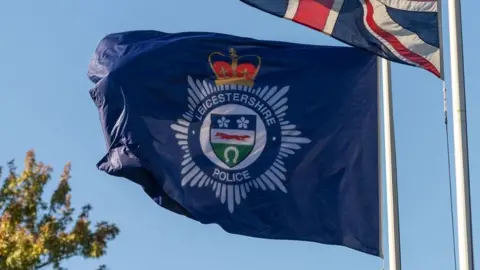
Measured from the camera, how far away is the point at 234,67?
2161 centimetres

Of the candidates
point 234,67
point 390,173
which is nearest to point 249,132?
point 234,67

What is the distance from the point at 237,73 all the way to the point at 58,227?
4.02 metres

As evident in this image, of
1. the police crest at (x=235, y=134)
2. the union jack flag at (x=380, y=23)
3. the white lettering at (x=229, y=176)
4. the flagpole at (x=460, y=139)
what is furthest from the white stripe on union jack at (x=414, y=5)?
the white lettering at (x=229, y=176)

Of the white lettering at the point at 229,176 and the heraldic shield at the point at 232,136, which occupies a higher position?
the heraldic shield at the point at 232,136

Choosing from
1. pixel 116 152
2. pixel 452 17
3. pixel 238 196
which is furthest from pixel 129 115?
pixel 452 17

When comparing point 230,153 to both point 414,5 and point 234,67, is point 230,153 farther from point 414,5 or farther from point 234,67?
point 414,5

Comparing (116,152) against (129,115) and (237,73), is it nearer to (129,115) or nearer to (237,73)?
(129,115)

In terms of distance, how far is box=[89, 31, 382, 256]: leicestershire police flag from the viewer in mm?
20797

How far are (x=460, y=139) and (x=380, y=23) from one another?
92.0 inches

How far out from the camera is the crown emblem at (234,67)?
21578mm

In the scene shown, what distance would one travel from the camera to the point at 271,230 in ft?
68.2

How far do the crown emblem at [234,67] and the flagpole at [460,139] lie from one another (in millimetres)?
3608

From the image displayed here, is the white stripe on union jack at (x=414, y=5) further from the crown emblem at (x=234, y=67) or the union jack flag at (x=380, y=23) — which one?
the crown emblem at (x=234, y=67)

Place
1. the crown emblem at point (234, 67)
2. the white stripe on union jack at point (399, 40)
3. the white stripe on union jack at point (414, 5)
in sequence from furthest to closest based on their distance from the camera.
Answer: the crown emblem at point (234, 67) → the white stripe on union jack at point (414, 5) → the white stripe on union jack at point (399, 40)
